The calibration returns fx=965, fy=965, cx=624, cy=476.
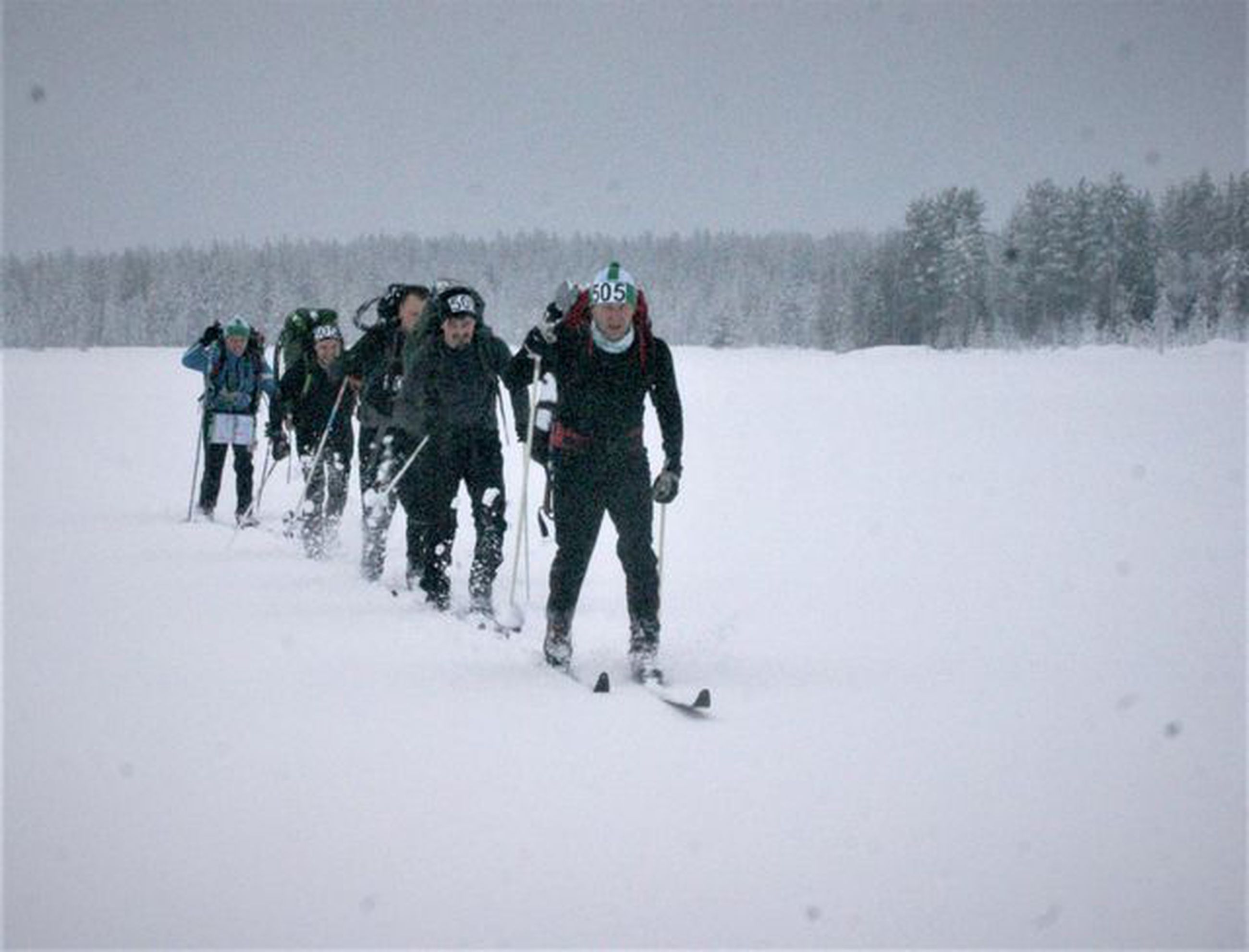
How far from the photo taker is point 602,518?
5227mm

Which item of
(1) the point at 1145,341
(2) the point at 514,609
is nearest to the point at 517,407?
(2) the point at 514,609

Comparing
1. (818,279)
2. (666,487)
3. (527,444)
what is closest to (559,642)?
(666,487)

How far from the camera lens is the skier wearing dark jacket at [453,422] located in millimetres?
6664

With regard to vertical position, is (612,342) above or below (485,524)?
above

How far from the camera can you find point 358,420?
839 centimetres

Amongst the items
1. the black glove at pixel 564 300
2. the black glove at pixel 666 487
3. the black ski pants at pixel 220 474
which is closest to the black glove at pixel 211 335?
the black ski pants at pixel 220 474

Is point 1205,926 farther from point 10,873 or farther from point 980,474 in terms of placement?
point 980,474

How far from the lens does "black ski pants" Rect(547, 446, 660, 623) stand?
5.21 m

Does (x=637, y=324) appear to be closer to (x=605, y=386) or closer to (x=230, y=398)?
(x=605, y=386)

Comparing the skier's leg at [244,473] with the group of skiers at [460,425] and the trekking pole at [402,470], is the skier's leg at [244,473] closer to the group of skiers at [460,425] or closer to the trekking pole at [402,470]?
the group of skiers at [460,425]

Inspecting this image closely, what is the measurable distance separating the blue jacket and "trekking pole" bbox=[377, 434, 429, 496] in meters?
3.60

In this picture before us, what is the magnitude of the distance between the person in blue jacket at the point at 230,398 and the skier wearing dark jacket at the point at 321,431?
1.01m

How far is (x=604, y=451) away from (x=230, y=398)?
6865mm

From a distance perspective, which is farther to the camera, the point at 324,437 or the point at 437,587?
the point at 324,437
